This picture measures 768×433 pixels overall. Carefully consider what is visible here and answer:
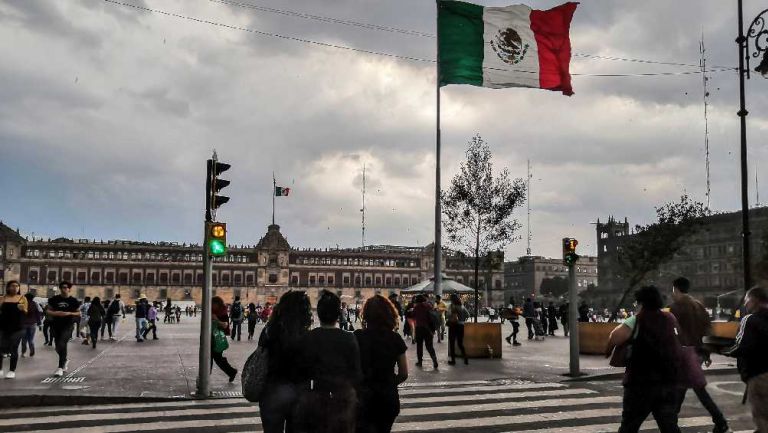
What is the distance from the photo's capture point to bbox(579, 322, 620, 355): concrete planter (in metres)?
17.6

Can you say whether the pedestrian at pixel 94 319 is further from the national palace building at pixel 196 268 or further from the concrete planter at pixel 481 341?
the national palace building at pixel 196 268

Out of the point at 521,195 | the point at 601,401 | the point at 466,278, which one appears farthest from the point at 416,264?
the point at 601,401

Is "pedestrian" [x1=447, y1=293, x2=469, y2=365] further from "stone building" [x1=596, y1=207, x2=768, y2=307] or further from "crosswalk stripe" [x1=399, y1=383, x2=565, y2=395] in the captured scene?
"stone building" [x1=596, y1=207, x2=768, y2=307]

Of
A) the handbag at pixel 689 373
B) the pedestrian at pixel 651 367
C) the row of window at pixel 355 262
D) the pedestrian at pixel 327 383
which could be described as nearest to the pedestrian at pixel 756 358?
the handbag at pixel 689 373

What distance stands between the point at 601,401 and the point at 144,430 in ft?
20.7

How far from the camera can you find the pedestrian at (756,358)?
5.96 meters

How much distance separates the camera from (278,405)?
4.62 metres

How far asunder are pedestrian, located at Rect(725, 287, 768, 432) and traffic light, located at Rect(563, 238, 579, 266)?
7246 mm

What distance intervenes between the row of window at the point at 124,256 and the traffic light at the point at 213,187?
10644 cm

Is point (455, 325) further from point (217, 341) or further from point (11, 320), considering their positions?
point (11, 320)

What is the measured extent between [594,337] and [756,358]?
1221cm

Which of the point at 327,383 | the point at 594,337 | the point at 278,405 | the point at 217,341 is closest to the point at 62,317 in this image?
the point at 217,341

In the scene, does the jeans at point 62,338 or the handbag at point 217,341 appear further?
the jeans at point 62,338

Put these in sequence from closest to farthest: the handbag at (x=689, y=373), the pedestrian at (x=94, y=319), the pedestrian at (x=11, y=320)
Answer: the handbag at (x=689, y=373) < the pedestrian at (x=11, y=320) < the pedestrian at (x=94, y=319)
